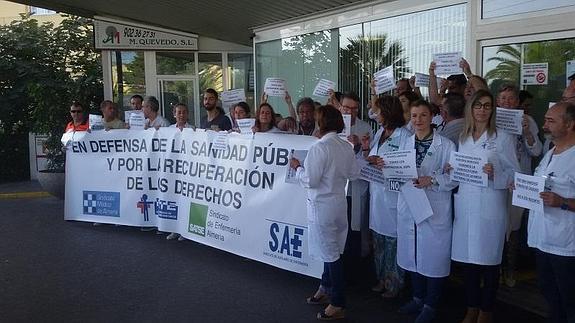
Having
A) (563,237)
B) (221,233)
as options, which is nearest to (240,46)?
(221,233)

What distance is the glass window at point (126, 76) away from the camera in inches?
582

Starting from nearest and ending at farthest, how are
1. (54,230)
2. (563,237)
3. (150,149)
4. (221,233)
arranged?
(563,237) < (221,233) < (150,149) < (54,230)

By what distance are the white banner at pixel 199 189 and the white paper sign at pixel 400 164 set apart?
986 millimetres

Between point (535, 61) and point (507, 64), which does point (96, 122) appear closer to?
point (507, 64)

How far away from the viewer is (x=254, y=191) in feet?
20.1

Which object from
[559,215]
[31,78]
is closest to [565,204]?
[559,215]

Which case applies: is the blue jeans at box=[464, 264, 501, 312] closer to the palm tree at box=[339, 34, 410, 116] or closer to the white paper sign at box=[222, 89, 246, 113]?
the white paper sign at box=[222, 89, 246, 113]

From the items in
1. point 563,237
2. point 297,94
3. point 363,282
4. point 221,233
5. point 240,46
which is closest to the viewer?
point 563,237

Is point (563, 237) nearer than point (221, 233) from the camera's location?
Yes

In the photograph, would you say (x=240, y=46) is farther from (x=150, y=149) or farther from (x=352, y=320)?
(x=352, y=320)

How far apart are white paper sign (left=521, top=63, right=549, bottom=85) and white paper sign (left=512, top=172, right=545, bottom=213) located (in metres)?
3.05

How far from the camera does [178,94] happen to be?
1540 cm

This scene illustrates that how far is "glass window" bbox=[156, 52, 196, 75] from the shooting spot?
15000mm

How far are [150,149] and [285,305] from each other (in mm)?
3533
